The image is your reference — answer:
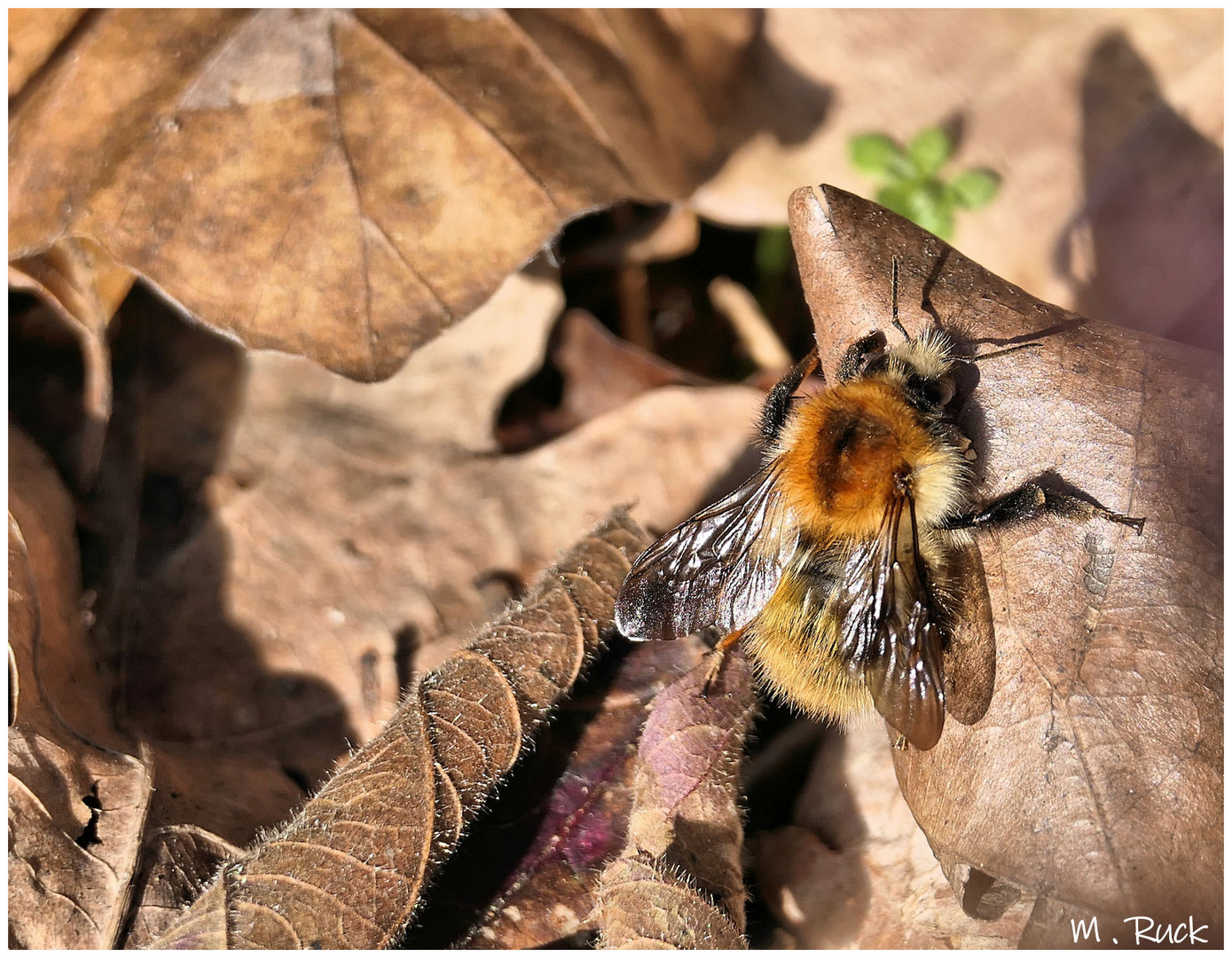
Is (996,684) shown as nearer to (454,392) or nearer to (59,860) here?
(454,392)

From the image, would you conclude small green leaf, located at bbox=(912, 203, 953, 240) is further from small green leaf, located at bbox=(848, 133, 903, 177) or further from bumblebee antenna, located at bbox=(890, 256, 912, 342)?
bumblebee antenna, located at bbox=(890, 256, 912, 342)

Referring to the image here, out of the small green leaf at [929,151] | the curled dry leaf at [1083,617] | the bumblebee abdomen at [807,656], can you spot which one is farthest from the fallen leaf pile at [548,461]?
the bumblebee abdomen at [807,656]

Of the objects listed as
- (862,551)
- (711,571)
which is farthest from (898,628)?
(711,571)

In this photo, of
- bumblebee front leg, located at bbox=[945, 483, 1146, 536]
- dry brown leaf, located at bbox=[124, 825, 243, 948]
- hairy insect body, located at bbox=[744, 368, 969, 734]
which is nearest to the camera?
bumblebee front leg, located at bbox=[945, 483, 1146, 536]

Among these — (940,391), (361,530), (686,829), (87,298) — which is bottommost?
(686,829)

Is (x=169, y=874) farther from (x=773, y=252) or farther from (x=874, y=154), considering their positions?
(x=874, y=154)

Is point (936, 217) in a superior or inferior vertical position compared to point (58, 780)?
superior

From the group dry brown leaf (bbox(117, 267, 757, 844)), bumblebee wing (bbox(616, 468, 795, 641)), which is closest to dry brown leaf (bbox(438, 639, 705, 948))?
bumblebee wing (bbox(616, 468, 795, 641))
